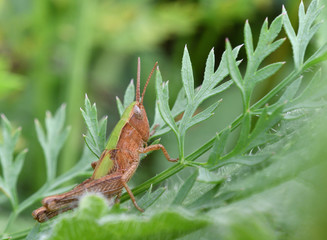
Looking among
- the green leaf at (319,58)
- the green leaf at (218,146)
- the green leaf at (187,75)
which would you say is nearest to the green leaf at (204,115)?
the green leaf at (187,75)

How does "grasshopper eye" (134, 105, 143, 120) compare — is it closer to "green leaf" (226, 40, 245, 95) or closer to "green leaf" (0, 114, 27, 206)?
"green leaf" (0, 114, 27, 206)

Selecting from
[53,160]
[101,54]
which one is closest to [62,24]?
[101,54]

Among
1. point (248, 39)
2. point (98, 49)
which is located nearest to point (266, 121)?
point (248, 39)

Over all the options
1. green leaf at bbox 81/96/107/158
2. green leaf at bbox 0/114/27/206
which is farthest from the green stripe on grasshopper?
green leaf at bbox 0/114/27/206

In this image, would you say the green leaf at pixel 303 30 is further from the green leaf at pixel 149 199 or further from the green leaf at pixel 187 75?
the green leaf at pixel 149 199

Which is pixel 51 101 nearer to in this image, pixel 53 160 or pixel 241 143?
pixel 53 160

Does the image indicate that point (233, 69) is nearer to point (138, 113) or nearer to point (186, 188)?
point (186, 188)
